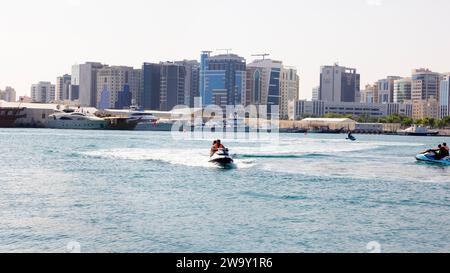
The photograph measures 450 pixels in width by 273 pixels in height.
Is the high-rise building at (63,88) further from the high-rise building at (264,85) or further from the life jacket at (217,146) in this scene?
the life jacket at (217,146)

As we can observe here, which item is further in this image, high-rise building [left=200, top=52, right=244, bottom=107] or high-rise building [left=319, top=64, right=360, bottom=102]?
high-rise building [left=319, top=64, right=360, bottom=102]

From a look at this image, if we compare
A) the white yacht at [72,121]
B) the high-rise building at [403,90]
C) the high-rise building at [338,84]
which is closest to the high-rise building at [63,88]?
the high-rise building at [338,84]

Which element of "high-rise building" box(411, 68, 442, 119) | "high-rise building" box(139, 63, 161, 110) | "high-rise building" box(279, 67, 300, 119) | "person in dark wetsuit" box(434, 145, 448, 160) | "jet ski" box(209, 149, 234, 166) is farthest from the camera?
"high-rise building" box(411, 68, 442, 119)

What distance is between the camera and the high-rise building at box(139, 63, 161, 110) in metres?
161

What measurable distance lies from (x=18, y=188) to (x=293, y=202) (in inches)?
324

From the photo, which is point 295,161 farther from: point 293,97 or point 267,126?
point 293,97

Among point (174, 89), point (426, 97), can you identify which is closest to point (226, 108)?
point (174, 89)

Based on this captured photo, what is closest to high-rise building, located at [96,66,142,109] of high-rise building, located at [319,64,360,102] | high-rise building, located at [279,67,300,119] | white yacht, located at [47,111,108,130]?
high-rise building, located at [279,67,300,119]

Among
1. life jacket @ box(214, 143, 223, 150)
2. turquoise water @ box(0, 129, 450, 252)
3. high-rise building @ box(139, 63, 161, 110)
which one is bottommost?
turquoise water @ box(0, 129, 450, 252)

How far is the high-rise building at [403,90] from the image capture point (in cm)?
18912

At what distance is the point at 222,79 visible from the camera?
16562 cm

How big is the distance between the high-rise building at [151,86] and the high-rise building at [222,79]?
39.8ft

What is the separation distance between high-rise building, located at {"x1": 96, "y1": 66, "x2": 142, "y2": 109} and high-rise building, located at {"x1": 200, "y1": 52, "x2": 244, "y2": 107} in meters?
17.5

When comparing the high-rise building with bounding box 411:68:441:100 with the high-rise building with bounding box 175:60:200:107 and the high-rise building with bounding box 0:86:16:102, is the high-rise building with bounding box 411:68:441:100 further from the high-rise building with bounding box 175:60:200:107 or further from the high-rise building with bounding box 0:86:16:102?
the high-rise building with bounding box 0:86:16:102
